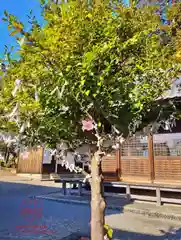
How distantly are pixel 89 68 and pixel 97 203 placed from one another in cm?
107

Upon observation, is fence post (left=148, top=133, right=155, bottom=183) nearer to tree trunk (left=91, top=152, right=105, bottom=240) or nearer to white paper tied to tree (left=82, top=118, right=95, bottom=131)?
tree trunk (left=91, top=152, right=105, bottom=240)

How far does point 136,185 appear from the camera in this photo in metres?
6.64

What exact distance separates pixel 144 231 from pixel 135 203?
2485 millimetres

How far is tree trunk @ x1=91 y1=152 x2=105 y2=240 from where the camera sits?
1810mm

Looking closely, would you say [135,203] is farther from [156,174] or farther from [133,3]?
[133,3]

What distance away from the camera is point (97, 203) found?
1814 mm

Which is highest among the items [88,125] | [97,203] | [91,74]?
[91,74]

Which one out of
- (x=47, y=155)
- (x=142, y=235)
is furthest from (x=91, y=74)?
(x=142, y=235)

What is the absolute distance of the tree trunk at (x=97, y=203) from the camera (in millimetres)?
1810

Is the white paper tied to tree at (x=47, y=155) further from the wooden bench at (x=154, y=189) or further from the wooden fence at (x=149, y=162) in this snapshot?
the wooden bench at (x=154, y=189)

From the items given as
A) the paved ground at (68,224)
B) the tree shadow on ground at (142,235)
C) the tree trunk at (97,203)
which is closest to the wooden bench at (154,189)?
the paved ground at (68,224)

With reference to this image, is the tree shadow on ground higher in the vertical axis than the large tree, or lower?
lower

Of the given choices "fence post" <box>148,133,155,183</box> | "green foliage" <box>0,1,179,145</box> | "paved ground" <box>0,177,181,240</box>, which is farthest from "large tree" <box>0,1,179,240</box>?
"fence post" <box>148,133,155,183</box>

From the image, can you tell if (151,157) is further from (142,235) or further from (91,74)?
(91,74)
